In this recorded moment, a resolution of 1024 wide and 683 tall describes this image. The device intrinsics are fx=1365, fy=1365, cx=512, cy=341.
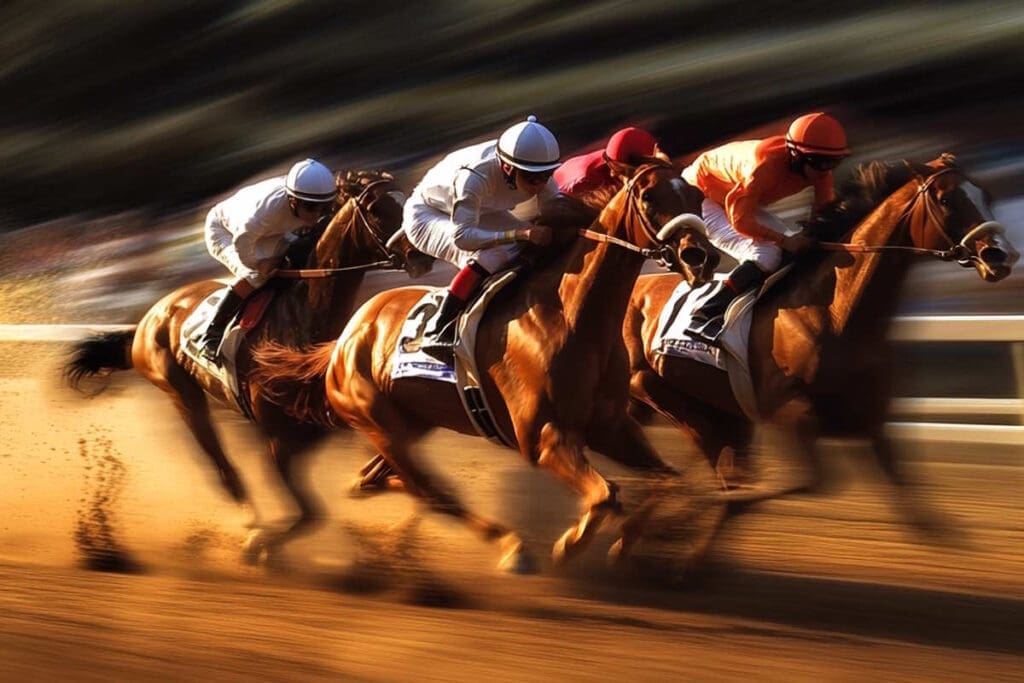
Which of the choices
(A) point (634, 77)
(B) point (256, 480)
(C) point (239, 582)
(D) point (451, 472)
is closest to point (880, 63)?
(A) point (634, 77)

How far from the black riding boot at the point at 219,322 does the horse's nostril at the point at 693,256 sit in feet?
6.68

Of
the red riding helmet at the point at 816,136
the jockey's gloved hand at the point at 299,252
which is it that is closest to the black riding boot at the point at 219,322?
the jockey's gloved hand at the point at 299,252

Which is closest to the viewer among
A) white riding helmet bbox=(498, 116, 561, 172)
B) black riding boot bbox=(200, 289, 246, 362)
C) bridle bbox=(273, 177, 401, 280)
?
white riding helmet bbox=(498, 116, 561, 172)

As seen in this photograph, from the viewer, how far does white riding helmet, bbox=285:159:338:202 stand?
5.26 m

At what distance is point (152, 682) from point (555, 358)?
5.06 ft

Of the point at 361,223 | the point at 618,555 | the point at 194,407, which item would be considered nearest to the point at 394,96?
the point at 194,407

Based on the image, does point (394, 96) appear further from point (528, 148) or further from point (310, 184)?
point (528, 148)

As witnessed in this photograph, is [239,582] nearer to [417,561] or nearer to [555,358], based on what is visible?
[417,561]

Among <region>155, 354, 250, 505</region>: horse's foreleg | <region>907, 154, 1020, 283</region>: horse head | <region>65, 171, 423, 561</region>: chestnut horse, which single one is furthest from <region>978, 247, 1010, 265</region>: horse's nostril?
<region>155, 354, 250, 505</region>: horse's foreleg

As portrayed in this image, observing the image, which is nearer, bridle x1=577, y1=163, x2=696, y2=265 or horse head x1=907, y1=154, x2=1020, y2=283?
bridle x1=577, y1=163, x2=696, y2=265

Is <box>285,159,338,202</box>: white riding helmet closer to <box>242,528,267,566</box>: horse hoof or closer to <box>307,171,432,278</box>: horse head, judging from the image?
<box>307,171,432,278</box>: horse head

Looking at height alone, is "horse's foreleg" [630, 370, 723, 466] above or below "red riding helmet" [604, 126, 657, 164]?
below

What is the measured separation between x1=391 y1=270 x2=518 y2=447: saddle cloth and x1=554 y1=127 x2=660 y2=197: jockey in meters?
0.47

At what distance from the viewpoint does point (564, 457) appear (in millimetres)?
4098
